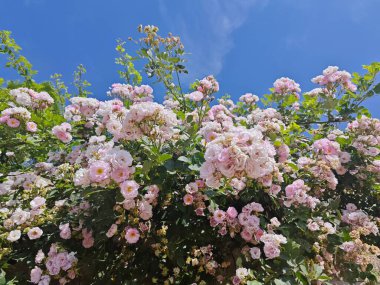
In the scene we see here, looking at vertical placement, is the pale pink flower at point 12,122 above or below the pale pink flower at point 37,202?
above

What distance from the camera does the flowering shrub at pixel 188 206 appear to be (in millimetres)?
2012

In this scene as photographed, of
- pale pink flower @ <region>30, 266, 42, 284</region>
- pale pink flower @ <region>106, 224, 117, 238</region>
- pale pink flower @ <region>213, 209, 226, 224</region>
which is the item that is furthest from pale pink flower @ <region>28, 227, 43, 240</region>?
pale pink flower @ <region>213, 209, 226, 224</region>

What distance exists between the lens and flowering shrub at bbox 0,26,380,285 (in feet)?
6.60

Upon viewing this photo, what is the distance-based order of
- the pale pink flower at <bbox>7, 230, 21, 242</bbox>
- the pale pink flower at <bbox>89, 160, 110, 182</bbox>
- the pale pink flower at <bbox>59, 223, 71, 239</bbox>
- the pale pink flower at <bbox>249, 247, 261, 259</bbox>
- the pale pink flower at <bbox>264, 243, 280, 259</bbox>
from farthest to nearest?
the pale pink flower at <bbox>59, 223, 71, 239</bbox>, the pale pink flower at <bbox>7, 230, 21, 242</bbox>, the pale pink flower at <bbox>249, 247, 261, 259</bbox>, the pale pink flower at <bbox>264, 243, 280, 259</bbox>, the pale pink flower at <bbox>89, 160, 110, 182</bbox>

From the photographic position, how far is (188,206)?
2.30m

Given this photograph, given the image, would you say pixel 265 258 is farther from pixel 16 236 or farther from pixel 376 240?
pixel 16 236

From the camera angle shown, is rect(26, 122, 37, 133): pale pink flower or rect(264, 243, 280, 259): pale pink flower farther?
rect(26, 122, 37, 133): pale pink flower

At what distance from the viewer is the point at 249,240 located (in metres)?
2.28

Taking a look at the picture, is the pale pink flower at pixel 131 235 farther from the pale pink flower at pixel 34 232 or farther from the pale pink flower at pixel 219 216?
the pale pink flower at pixel 34 232

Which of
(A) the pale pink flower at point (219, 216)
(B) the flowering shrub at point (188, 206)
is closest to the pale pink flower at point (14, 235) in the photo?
(B) the flowering shrub at point (188, 206)

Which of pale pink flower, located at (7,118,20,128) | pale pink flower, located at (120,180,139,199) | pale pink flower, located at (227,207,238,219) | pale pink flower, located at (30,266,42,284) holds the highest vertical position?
pale pink flower, located at (7,118,20,128)

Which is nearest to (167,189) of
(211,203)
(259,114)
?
(211,203)

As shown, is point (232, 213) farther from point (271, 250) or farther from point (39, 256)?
point (39, 256)

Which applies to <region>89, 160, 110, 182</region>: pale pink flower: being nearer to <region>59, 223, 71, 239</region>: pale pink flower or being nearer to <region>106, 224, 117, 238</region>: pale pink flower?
<region>106, 224, 117, 238</region>: pale pink flower
